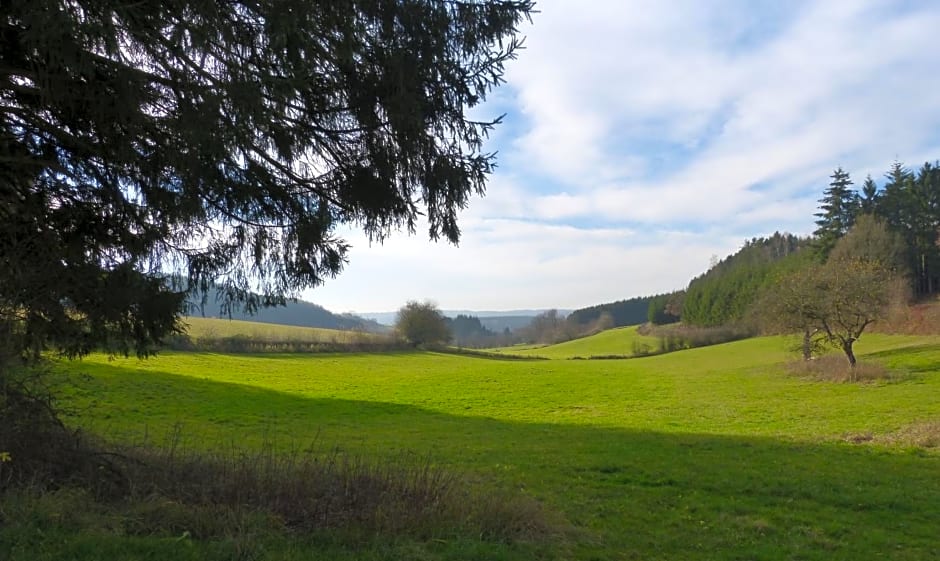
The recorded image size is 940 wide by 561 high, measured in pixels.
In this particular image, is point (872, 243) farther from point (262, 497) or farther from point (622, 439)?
point (262, 497)

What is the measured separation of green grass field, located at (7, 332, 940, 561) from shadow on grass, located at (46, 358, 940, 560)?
0.05 metres

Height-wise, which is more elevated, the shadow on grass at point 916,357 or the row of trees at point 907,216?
the row of trees at point 907,216

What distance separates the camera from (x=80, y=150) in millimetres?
Answer: 5539

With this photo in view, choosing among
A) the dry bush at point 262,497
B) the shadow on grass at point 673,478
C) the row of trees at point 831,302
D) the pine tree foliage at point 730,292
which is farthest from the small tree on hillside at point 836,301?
the pine tree foliage at point 730,292

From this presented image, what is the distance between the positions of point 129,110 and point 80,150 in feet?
5.08

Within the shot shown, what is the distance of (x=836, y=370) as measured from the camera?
1125 inches

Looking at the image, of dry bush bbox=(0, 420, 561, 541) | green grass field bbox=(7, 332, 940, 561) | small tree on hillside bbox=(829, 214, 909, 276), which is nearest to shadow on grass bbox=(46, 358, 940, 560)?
green grass field bbox=(7, 332, 940, 561)

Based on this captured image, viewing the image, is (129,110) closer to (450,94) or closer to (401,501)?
(450,94)

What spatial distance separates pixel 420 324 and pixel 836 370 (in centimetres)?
4070

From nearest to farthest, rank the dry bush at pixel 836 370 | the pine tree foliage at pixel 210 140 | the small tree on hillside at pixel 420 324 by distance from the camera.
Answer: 1. the pine tree foliage at pixel 210 140
2. the dry bush at pixel 836 370
3. the small tree on hillside at pixel 420 324

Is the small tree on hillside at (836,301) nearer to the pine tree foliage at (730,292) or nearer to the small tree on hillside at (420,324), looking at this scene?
the pine tree foliage at (730,292)

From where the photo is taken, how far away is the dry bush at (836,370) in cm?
2692

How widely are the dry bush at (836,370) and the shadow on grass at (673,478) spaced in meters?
17.2

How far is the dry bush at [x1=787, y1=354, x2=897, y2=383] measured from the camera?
2692cm
